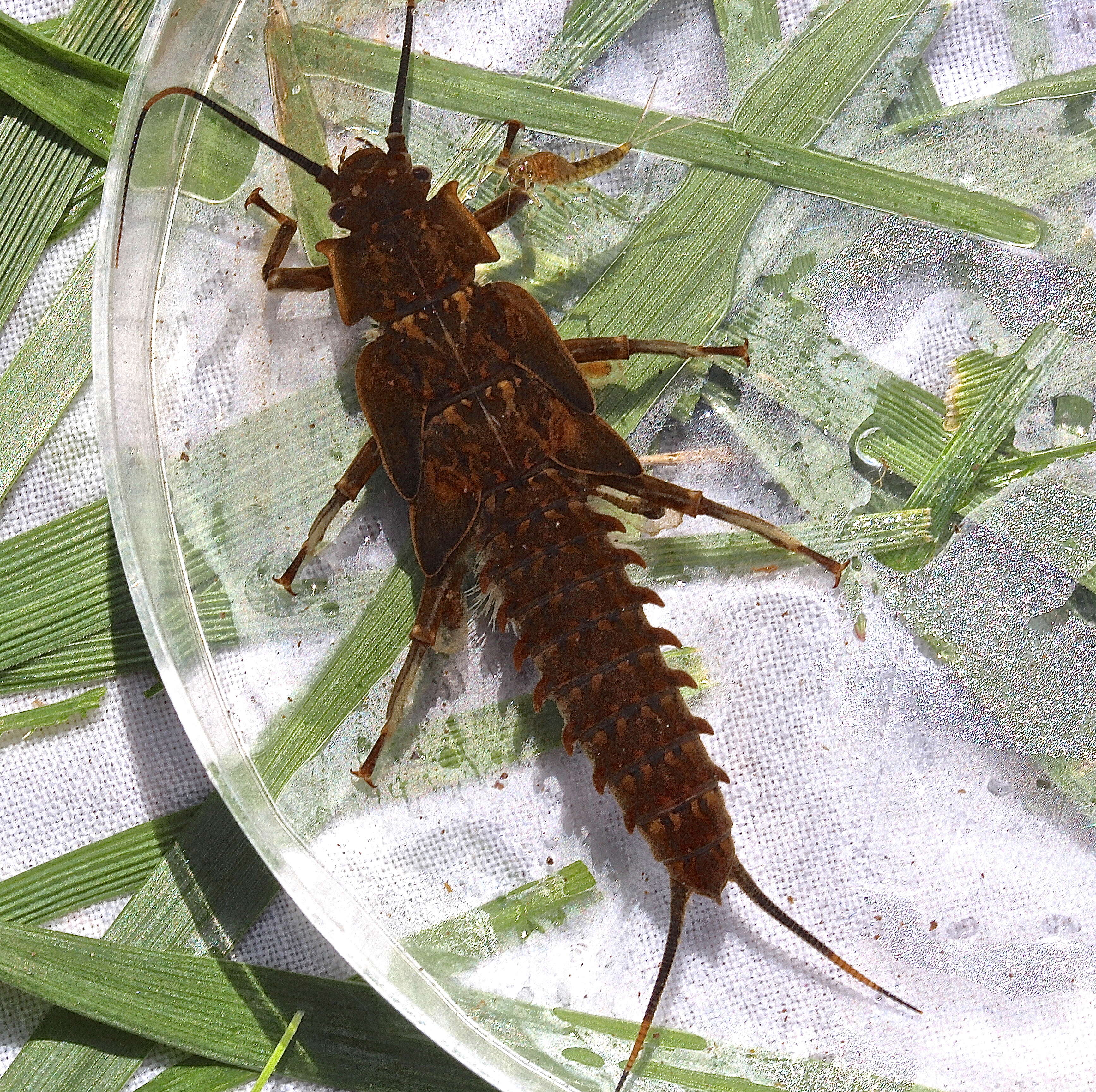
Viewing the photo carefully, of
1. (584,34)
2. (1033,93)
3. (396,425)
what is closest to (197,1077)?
(396,425)

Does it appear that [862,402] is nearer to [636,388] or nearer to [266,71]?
[636,388]

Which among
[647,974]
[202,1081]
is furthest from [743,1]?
[202,1081]

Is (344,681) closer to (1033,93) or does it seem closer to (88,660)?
(88,660)

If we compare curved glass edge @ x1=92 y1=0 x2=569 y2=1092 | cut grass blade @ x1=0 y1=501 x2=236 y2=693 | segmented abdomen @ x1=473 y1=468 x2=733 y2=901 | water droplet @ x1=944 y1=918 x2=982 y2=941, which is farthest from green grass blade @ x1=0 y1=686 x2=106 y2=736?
water droplet @ x1=944 y1=918 x2=982 y2=941

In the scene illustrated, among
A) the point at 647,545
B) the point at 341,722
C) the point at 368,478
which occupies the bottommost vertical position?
the point at 341,722

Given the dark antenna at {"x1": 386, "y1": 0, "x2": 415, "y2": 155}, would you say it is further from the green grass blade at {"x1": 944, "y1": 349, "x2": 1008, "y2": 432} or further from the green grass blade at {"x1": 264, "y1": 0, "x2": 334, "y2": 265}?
the green grass blade at {"x1": 944, "y1": 349, "x2": 1008, "y2": 432}


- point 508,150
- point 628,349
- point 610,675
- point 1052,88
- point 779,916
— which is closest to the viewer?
point 610,675
